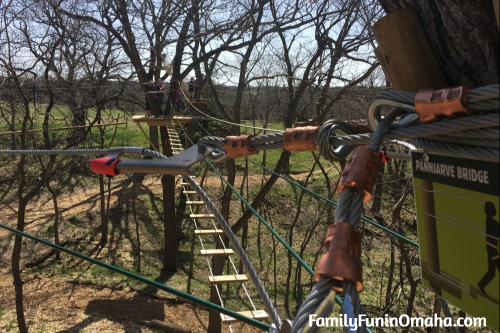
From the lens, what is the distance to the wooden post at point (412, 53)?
40.6 inches

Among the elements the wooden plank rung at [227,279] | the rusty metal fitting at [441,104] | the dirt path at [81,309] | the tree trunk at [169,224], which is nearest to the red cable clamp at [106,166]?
the rusty metal fitting at [441,104]

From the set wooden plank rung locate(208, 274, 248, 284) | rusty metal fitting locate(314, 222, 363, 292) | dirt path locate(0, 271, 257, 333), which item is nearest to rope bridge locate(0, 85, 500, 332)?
rusty metal fitting locate(314, 222, 363, 292)

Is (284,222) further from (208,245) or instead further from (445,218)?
(445,218)

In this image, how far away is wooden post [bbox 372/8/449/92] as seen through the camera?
1032 millimetres

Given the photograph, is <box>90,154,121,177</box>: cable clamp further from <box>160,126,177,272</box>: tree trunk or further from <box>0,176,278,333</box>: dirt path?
<box>160,126,177,272</box>: tree trunk

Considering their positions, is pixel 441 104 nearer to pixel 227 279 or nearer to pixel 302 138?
pixel 302 138

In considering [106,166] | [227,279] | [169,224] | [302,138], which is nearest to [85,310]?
[169,224]

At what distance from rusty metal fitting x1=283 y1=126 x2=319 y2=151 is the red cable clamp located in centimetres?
116

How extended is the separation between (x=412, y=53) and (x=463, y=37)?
11 cm

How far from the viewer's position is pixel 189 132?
558 inches

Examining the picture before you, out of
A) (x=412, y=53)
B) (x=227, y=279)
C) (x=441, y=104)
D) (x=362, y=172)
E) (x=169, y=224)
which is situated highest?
(x=412, y=53)

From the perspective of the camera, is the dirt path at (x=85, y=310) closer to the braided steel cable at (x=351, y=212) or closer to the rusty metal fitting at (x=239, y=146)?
the rusty metal fitting at (x=239, y=146)

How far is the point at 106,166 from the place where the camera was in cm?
224

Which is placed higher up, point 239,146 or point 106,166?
point 239,146
